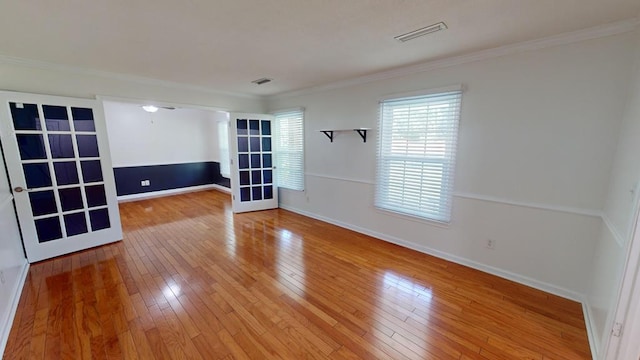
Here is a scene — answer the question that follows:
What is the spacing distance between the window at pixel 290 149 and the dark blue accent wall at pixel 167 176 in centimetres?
240

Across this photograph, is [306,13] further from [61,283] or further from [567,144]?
[61,283]

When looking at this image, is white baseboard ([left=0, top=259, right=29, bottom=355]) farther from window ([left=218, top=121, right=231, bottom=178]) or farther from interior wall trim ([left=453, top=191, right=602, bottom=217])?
window ([left=218, top=121, right=231, bottom=178])

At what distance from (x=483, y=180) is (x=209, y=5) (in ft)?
9.92

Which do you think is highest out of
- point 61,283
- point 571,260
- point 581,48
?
point 581,48

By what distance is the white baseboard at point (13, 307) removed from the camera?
182cm

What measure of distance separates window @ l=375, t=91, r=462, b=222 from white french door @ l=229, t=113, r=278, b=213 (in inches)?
102

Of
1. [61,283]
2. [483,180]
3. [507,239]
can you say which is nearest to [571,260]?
[507,239]

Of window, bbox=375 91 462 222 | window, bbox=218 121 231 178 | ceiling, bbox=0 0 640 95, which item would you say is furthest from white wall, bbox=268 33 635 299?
window, bbox=218 121 231 178

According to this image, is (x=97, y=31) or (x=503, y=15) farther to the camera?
(x=97, y=31)

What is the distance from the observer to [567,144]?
88.7 inches

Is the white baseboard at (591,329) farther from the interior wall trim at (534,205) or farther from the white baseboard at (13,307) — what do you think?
the white baseboard at (13,307)

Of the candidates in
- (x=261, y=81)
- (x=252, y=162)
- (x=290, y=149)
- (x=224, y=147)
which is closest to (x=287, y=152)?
(x=290, y=149)

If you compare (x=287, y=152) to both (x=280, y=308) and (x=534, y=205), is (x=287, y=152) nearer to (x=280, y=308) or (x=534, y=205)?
(x=280, y=308)

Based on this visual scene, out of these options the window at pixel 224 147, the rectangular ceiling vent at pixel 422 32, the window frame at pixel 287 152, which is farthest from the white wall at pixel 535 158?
the window at pixel 224 147
